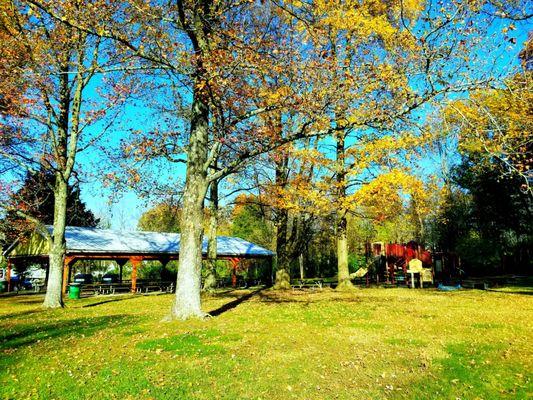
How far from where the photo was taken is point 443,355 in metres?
7.30

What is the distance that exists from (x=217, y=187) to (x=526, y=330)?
15867mm

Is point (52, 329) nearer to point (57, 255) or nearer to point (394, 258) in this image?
point (57, 255)

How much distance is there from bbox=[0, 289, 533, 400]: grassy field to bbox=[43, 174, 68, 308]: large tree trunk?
11.7 feet

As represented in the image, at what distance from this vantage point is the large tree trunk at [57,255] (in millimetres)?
15266

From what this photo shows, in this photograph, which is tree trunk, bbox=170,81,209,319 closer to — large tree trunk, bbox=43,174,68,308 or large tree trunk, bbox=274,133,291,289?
large tree trunk, bbox=43,174,68,308

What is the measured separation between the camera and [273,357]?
714 centimetres

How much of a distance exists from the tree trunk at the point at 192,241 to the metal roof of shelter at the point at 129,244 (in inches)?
536

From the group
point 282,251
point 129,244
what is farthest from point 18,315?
point 282,251

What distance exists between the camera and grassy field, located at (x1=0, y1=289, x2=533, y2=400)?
18.4ft

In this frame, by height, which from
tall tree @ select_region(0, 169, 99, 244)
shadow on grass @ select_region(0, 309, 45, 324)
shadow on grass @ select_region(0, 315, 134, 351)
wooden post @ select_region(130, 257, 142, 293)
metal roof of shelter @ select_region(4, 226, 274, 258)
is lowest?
shadow on grass @ select_region(0, 309, 45, 324)

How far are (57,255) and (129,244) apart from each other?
32.8ft

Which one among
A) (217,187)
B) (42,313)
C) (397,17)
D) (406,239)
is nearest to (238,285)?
(217,187)

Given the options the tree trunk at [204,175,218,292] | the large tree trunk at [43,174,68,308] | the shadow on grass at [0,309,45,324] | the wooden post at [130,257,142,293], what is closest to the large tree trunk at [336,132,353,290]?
the tree trunk at [204,175,218,292]

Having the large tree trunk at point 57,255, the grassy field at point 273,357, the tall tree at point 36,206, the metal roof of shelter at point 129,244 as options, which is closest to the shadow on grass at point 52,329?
the grassy field at point 273,357
